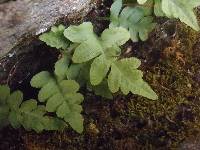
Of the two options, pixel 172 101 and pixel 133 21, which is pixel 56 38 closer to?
pixel 133 21

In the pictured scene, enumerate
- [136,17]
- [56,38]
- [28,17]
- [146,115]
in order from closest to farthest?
[28,17] < [56,38] < [146,115] < [136,17]

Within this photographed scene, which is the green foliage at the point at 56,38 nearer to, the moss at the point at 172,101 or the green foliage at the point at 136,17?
the green foliage at the point at 136,17

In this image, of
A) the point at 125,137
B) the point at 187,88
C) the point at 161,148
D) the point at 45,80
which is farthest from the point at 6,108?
the point at 187,88

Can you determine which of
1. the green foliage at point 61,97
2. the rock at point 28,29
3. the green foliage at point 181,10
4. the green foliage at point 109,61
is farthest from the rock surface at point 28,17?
the green foliage at point 181,10

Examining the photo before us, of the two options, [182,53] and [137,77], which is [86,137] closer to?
[137,77]

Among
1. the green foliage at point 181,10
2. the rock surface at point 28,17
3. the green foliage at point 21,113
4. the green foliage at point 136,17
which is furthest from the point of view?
the green foliage at point 136,17

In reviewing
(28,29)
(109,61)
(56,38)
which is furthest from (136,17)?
(28,29)
